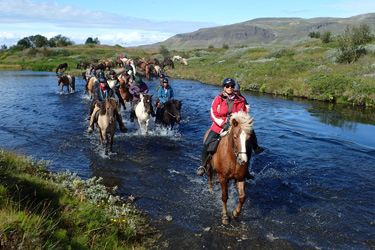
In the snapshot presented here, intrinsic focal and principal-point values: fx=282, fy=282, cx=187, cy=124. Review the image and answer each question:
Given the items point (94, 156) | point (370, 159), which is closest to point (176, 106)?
point (94, 156)

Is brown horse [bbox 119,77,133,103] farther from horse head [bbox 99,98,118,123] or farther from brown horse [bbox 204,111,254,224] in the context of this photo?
brown horse [bbox 204,111,254,224]

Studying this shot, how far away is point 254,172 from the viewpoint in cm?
1042

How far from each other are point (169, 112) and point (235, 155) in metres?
8.54

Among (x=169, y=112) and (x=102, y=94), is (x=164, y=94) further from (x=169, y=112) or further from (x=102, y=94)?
(x=102, y=94)

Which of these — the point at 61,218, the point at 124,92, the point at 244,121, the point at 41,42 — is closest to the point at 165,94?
the point at 124,92

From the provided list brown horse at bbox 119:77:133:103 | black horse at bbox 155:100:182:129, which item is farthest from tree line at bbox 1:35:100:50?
black horse at bbox 155:100:182:129

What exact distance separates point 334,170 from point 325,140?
150 inches

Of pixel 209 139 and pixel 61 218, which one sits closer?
pixel 61 218

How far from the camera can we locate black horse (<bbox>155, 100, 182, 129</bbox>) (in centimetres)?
1414

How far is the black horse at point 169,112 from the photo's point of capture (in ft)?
46.4

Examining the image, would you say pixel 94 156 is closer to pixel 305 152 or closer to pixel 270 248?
pixel 270 248

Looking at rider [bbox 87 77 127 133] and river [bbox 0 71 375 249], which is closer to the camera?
river [bbox 0 71 375 249]

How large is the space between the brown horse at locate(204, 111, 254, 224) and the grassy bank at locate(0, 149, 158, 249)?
2.17 m

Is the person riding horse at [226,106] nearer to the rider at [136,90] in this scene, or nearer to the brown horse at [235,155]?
the brown horse at [235,155]
